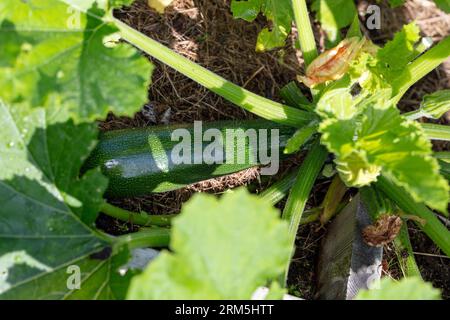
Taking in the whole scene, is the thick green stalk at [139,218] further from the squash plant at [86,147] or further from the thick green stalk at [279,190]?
the thick green stalk at [279,190]

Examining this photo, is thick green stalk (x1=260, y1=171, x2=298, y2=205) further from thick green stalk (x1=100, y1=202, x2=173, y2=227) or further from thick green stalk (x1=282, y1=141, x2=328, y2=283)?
thick green stalk (x1=100, y1=202, x2=173, y2=227)

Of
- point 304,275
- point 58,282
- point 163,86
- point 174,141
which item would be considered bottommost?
point 304,275

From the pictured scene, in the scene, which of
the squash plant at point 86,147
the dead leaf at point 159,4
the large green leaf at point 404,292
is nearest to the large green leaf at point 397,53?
the squash plant at point 86,147

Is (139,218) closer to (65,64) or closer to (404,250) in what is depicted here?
(65,64)

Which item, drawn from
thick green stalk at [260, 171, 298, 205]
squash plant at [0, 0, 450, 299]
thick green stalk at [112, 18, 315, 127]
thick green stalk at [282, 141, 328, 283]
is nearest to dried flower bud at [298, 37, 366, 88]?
squash plant at [0, 0, 450, 299]
